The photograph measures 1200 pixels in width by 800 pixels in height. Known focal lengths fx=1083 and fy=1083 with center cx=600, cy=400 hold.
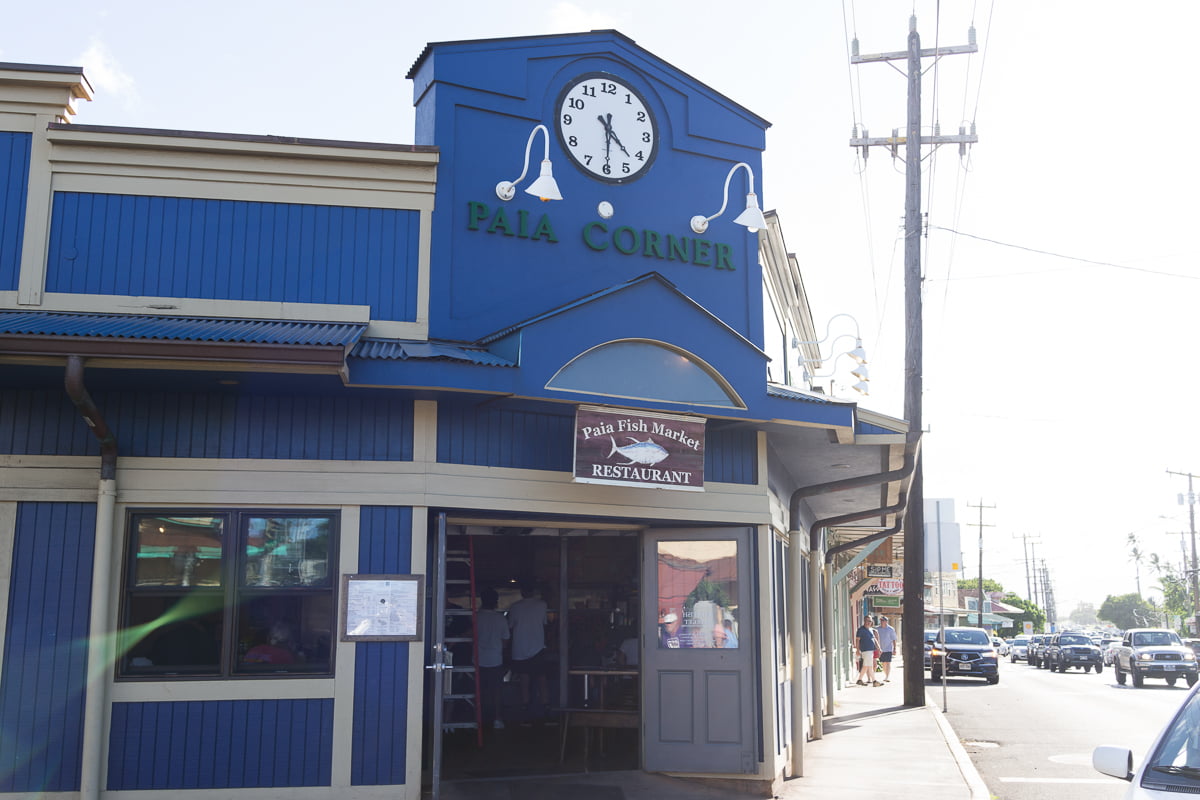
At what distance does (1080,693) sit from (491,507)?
76.4 feet

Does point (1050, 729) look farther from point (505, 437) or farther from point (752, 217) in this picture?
point (505, 437)

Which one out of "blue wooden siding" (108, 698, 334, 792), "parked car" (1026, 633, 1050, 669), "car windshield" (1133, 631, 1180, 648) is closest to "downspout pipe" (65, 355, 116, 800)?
"blue wooden siding" (108, 698, 334, 792)

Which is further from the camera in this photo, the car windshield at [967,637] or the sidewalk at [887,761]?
the car windshield at [967,637]

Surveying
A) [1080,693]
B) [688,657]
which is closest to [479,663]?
[688,657]

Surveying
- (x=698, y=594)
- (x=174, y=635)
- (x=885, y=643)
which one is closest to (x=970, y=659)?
(x=885, y=643)

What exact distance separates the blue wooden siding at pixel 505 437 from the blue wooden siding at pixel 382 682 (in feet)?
2.46

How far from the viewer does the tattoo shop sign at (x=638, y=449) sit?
32.0 ft

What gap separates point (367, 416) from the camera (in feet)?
31.0

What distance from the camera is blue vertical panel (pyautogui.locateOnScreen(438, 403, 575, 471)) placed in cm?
962

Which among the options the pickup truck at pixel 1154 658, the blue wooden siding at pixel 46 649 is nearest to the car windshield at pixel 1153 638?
the pickup truck at pixel 1154 658

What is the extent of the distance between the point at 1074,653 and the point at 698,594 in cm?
3724

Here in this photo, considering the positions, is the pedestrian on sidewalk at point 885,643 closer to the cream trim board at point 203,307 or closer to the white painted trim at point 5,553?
the cream trim board at point 203,307

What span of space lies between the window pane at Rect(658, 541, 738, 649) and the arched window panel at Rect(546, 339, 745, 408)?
1682 mm

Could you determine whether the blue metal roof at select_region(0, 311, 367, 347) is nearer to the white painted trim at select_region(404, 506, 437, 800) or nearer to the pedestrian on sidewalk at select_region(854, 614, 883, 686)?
the white painted trim at select_region(404, 506, 437, 800)
